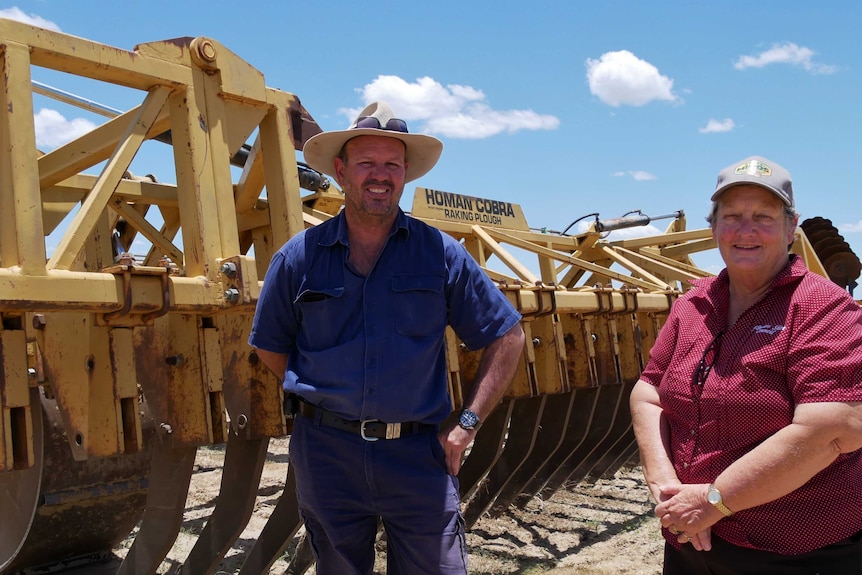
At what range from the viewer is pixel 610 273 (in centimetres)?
639

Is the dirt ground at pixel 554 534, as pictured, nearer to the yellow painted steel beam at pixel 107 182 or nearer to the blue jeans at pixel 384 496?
the yellow painted steel beam at pixel 107 182

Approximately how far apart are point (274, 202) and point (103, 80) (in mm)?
872

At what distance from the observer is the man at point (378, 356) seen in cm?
243

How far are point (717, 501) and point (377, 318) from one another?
1.00 metres

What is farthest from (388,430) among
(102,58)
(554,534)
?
(554,534)

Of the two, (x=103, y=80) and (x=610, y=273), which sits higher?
(x=103, y=80)

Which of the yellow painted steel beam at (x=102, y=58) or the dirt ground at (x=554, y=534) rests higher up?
the yellow painted steel beam at (x=102, y=58)

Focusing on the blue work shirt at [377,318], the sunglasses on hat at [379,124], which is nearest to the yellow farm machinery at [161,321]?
the blue work shirt at [377,318]

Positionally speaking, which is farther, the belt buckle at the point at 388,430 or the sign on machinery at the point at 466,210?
the sign on machinery at the point at 466,210

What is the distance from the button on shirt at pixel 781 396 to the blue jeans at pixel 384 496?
0.68 meters

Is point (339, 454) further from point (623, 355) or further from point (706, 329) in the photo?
point (623, 355)

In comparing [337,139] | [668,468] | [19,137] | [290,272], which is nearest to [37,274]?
[19,137]

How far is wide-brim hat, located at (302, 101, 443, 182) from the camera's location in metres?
2.54

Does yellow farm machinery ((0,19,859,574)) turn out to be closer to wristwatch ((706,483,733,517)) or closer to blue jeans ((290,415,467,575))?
blue jeans ((290,415,467,575))
